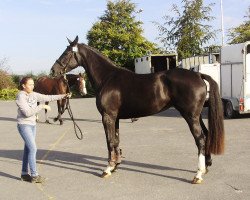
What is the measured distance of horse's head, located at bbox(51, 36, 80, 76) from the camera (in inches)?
286

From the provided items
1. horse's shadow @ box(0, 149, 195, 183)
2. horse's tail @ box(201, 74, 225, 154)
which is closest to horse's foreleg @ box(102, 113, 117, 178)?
horse's shadow @ box(0, 149, 195, 183)

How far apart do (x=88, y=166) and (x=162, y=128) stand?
543 centimetres

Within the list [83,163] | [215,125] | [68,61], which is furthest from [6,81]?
[215,125]

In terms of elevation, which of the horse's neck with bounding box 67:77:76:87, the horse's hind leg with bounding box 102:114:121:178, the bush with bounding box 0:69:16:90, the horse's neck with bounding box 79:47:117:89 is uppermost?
the horse's neck with bounding box 79:47:117:89

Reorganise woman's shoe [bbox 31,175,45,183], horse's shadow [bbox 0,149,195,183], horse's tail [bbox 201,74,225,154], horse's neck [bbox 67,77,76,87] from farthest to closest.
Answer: horse's neck [bbox 67,77,76,87] → horse's shadow [bbox 0,149,195,183] → woman's shoe [bbox 31,175,45,183] → horse's tail [bbox 201,74,225,154]

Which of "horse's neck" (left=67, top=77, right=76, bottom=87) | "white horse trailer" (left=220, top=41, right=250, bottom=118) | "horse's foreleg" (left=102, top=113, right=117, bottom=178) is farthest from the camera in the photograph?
"horse's neck" (left=67, top=77, right=76, bottom=87)

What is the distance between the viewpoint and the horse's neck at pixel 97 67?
711 centimetres

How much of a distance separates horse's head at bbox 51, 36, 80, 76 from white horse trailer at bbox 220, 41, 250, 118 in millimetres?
7686

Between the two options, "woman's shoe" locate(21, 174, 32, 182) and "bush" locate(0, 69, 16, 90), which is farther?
"bush" locate(0, 69, 16, 90)

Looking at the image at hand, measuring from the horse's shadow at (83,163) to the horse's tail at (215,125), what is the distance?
0.70 meters

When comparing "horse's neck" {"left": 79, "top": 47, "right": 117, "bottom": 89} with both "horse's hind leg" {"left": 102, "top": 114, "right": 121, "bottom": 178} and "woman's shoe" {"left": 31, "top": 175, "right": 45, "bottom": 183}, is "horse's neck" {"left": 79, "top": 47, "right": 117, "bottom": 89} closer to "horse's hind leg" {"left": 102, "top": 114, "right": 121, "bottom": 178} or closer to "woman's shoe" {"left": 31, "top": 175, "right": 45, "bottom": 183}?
"horse's hind leg" {"left": 102, "top": 114, "right": 121, "bottom": 178}

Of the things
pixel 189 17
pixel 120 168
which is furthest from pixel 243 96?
pixel 189 17

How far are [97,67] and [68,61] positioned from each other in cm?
57

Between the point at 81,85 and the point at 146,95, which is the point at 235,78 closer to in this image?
the point at 81,85
